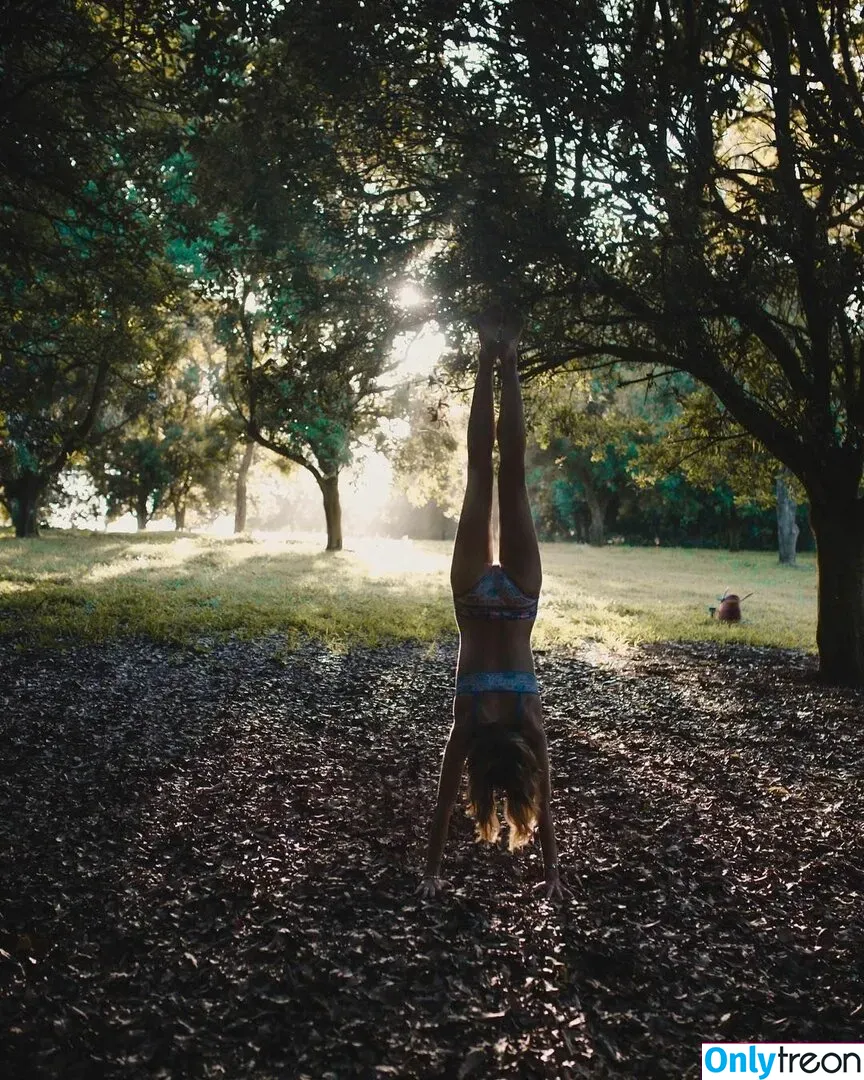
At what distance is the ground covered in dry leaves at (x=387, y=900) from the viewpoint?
137 inches

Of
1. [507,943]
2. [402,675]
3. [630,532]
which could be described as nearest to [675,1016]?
[507,943]

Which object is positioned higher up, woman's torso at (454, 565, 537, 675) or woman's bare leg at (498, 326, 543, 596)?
woman's bare leg at (498, 326, 543, 596)

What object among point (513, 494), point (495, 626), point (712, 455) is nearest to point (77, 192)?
point (513, 494)

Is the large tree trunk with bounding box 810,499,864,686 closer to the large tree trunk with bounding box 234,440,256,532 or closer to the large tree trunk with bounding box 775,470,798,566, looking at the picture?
the large tree trunk with bounding box 775,470,798,566

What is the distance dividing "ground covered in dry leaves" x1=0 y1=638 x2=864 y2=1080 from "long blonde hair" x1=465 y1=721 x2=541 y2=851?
0.63 m

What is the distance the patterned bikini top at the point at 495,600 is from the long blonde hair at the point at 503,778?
0.70 m

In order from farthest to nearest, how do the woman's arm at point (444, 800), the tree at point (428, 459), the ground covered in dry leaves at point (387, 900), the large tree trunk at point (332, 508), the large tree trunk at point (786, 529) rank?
the large tree trunk at point (786, 529) → the large tree trunk at point (332, 508) → the tree at point (428, 459) → the woman's arm at point (444, 800) → the ground covered in dry leaves at point (387, 900)

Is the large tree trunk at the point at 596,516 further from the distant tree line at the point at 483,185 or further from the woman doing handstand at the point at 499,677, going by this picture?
the woman doing handstand at the point at 499,677

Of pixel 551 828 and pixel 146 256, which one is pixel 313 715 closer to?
pixel 551 828

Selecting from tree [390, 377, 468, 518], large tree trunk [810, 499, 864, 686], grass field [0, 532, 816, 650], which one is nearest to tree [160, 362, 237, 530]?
tree [390, 377, 468, 518]

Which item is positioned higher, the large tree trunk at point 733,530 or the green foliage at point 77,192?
the green foliage at point 77,192

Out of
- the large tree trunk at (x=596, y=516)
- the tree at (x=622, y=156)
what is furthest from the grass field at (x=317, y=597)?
the large tree trunk at (x=596, y=516)

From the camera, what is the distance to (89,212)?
9688 mm

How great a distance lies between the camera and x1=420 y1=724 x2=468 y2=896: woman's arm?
4621mm
